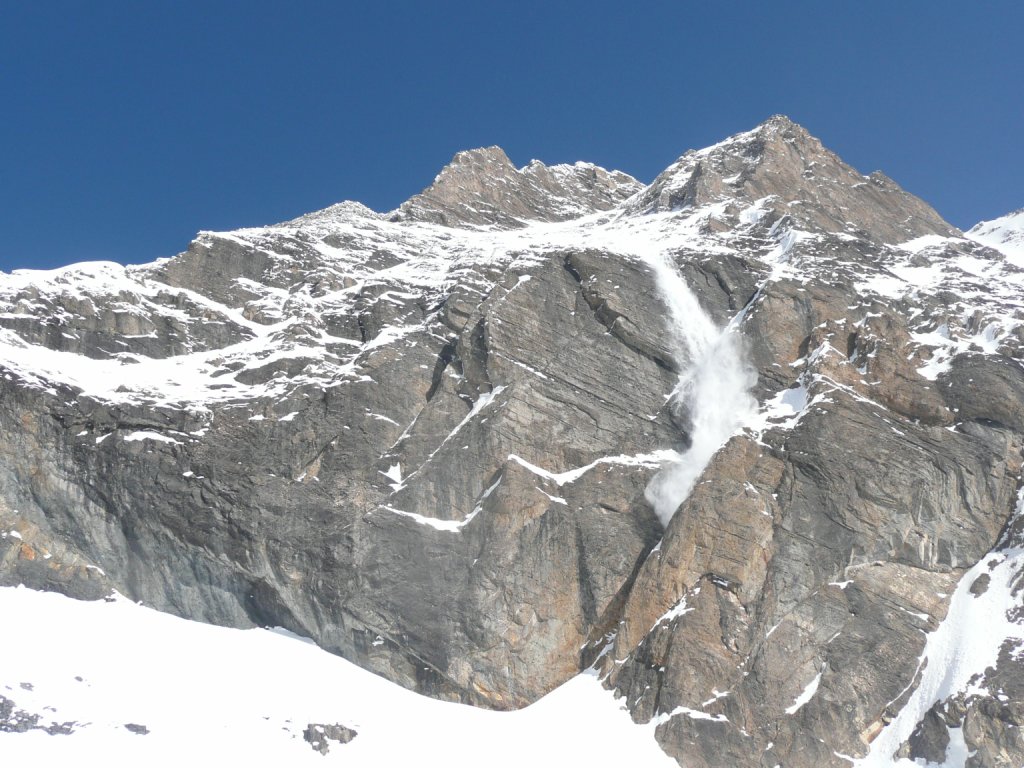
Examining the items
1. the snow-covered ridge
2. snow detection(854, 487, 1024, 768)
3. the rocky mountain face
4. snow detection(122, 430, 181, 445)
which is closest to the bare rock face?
the snow-covered ridge

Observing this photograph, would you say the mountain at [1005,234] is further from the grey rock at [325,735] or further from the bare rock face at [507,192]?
the grey rock at [325,735]

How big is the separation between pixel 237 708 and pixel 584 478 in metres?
23.9

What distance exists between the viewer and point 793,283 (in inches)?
2938

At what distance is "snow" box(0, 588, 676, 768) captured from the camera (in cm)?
5331

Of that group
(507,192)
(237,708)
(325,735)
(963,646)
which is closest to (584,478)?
(325,735)

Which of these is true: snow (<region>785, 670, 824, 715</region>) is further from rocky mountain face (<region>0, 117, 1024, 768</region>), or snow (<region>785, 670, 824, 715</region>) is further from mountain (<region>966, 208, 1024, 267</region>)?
mountain (<region>966, 208, 1024, 267</region>)

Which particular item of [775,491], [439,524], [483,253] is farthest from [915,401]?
[483,253]

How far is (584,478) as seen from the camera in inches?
2544

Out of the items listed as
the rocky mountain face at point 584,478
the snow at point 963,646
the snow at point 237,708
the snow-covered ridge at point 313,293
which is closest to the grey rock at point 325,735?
the snow at point 237,708

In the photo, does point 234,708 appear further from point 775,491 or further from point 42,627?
point 775,491

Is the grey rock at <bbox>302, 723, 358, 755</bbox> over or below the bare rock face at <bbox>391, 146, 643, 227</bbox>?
below

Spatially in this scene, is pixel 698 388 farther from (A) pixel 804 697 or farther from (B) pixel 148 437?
(B) pixel 148 437

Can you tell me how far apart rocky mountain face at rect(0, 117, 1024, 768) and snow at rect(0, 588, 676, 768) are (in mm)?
1706

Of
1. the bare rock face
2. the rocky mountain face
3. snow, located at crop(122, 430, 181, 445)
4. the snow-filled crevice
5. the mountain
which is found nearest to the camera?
the rocky mountain face
